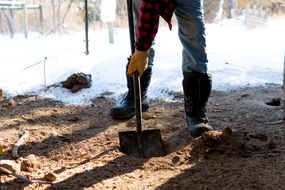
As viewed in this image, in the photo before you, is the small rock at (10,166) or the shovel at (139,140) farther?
the shovel at (139,140)

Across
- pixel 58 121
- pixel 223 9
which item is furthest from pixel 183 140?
pixel 223 9

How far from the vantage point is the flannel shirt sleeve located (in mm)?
2080

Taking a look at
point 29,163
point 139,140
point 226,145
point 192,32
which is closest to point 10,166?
point 29,163

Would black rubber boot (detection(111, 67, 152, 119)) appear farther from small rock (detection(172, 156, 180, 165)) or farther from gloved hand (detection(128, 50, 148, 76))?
small rock (detection(172, 156, 180, 165))

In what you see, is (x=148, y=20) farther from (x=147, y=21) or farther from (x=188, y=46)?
(x=188, y=46)

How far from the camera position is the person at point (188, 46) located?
2111mm

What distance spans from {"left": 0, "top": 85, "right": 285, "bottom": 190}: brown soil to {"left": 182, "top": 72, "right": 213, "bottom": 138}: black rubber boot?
0.08 metres

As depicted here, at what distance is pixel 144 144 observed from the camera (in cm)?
231

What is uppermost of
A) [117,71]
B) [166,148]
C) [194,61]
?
[194,61]

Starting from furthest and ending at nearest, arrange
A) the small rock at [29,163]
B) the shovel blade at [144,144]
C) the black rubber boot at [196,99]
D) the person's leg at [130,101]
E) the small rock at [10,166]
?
1. the person's leg at [130,101]
2. the black rubber boot at [196,99]
3. the shovel blade at [144,144]
4. the small rock at [29,163]
5. the small rock at [10,166]

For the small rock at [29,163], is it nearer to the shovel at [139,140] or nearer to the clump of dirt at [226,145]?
the shovel at [139,140]

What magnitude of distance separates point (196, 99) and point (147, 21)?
61 cm

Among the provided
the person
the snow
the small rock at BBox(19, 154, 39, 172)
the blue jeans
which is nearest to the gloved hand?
the person

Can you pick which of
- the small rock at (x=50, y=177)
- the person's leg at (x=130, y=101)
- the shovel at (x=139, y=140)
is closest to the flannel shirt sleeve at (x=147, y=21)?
the shovel at (x=139, y=140)
